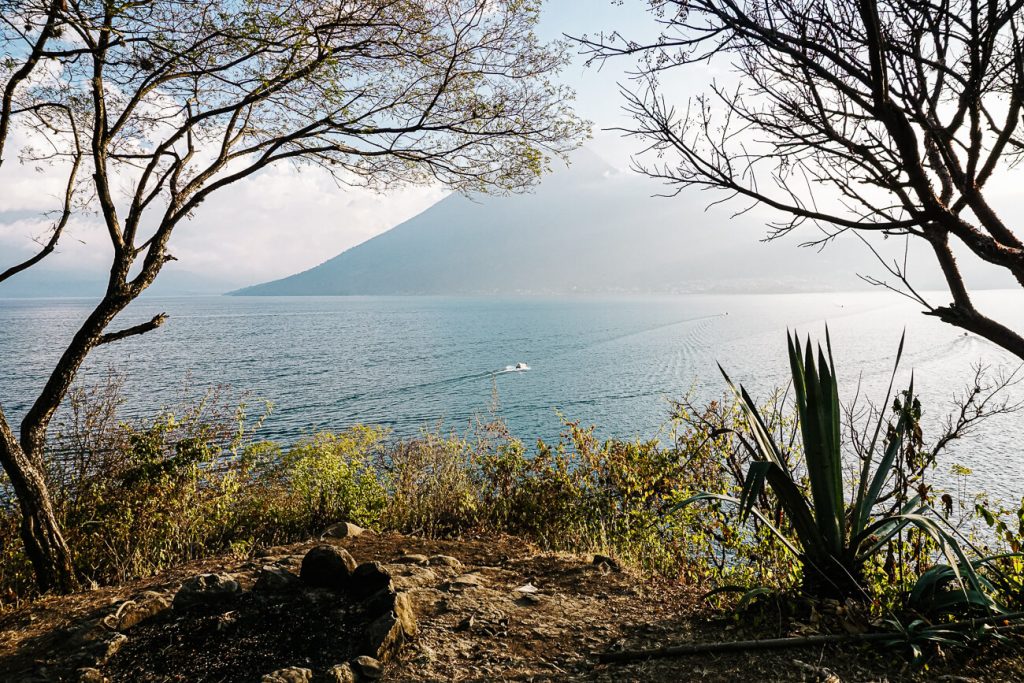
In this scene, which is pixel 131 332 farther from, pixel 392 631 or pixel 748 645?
pixel 748 645

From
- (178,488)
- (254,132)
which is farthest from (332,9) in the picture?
(178,488)

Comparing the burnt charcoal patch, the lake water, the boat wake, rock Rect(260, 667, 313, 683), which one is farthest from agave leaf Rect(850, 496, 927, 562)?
the boat wake

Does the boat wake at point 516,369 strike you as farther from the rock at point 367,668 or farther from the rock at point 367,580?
the rock at point 367,668

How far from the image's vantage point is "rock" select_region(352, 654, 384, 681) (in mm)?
2791

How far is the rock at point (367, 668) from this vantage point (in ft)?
9.16

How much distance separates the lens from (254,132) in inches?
252

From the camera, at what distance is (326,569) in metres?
3.63

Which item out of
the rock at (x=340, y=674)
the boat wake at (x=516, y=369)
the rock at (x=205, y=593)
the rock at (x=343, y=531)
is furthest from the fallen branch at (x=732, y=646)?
the boat wake at (x=516, y=369)

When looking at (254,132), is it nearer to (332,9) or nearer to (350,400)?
(332,9)

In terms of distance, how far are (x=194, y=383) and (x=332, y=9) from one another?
33.9 metres

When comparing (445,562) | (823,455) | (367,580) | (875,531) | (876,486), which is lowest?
(445,562)

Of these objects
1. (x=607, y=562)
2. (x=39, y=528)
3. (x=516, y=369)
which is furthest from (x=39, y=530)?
(x=516, y=369)

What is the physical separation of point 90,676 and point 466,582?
2073 mm

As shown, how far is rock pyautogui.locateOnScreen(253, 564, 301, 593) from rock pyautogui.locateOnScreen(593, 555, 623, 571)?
2.24m
